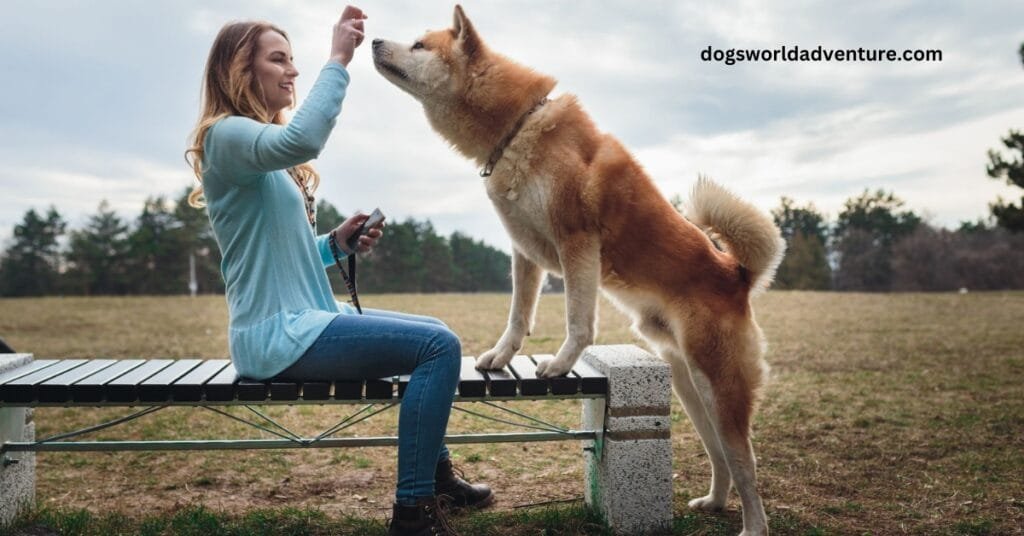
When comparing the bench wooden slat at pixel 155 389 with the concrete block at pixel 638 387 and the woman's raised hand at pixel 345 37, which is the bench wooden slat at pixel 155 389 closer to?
the woman's raised hand at pixel 345 37

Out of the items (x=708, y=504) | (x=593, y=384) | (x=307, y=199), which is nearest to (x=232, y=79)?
(x=307, y=199)

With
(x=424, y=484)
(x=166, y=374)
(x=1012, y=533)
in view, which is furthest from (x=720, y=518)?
(x=166, y=374)

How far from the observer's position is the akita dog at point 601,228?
2717 millimetres

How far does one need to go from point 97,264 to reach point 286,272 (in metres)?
32.1

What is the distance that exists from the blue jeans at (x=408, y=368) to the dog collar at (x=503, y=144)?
738 millimetres

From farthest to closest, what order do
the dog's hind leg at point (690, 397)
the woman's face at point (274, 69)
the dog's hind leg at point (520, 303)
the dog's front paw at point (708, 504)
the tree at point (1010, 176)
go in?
the tree at point (1010, 176) < the dog's front paw at point (708, 504) < the dog's hind leg at point (520, 303) < the dog's hind leg at point (690, 397) < the woman's face at point (274, 69)

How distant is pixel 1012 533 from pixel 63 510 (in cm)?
426

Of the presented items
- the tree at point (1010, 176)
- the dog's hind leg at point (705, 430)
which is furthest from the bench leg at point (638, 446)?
the tree at point (1010, 176)

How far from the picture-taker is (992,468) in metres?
3.91

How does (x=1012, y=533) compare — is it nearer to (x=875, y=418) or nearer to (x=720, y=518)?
(x=720, y=518)

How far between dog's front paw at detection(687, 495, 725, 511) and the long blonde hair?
8.19 feet

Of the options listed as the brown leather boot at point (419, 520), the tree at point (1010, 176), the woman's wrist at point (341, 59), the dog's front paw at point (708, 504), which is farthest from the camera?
the tree at point (1010, 176)

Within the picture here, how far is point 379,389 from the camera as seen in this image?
2637 mm

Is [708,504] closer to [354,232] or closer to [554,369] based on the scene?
[554,369]
